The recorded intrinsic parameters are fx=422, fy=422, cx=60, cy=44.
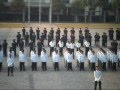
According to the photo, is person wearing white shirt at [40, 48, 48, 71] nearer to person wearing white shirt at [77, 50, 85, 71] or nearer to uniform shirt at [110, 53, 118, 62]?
person wearing white shirt at [77, 50, 85, 71]

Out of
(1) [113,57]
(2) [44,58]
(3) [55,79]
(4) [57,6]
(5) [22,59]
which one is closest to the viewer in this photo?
(3) [55,79]

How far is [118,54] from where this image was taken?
29781 mm

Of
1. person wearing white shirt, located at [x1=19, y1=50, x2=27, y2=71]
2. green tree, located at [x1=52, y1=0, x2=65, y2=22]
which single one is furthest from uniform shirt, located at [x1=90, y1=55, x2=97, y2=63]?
green tree, located at [x1=52, y1=0, x2=65, y2=22]

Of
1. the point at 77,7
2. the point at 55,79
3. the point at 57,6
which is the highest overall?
the point at 57,6

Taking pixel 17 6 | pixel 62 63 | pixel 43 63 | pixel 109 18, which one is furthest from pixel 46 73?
pixel 109 18

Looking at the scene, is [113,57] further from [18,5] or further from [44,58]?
[18,5]

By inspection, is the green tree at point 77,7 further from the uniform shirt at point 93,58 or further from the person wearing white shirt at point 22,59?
the person wearing white shirt at point 22,59

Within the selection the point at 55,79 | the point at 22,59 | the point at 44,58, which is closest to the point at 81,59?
the point at 44,58

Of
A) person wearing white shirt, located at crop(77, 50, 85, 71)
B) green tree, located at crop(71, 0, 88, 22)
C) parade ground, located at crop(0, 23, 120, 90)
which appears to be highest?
green tree, located at crop(71, 0, 88, 22)

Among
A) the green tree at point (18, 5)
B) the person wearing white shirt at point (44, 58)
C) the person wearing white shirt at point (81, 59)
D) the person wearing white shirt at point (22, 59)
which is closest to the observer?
the person wearing white shirt at point (22, 59)

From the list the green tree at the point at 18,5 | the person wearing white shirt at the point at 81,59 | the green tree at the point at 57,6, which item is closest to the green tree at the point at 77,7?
the green tree at the point at 57,6

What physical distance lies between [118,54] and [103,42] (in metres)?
10.1

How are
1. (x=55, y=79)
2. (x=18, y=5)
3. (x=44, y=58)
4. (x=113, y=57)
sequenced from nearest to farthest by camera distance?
(x=55, y=79), (x=44, y=58), (x=113, y=57), (x=18, y=5)

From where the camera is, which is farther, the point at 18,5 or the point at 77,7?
the point at 77,7
